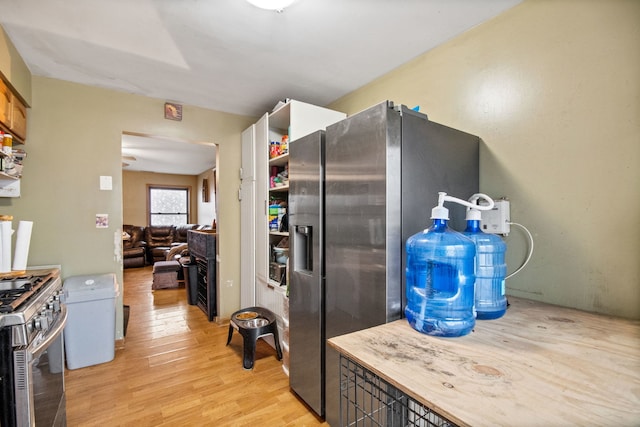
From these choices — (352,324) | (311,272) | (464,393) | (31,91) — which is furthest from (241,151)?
(464,393)

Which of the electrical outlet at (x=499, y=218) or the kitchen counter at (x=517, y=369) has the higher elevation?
the electrical outlet at (x=499, y=218)

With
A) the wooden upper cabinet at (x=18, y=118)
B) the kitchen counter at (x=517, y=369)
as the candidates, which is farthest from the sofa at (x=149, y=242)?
the kitchen counter at (x=517, y=369)

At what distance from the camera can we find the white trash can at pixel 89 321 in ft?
7.59

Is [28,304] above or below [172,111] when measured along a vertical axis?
below

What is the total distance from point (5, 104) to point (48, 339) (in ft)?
5.60

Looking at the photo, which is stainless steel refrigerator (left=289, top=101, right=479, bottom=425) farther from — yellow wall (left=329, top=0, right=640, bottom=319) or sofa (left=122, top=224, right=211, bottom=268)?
sofa (left=122, top=224, right=211, bottom=268)

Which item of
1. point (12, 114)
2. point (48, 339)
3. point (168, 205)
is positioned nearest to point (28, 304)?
point (48, 339)

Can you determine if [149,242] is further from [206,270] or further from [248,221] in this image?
[248,221]

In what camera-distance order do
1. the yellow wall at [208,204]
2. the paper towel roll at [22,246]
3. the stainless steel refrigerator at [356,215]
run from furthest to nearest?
the yellow wall at [208,204], the paper towel roll at [22,246], the stainless steel refrigerator at [356,215]

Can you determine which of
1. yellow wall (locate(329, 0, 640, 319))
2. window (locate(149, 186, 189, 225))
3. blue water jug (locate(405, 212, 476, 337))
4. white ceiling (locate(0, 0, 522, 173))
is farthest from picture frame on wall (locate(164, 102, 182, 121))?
window (locate(149, 186, 189, 225))

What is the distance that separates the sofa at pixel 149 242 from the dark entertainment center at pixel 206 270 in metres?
2.71

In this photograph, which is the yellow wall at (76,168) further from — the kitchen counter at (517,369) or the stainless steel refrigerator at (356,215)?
the kitchen counter at (517,369)

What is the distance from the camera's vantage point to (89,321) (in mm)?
2371

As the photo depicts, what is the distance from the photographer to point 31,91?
239 cm
